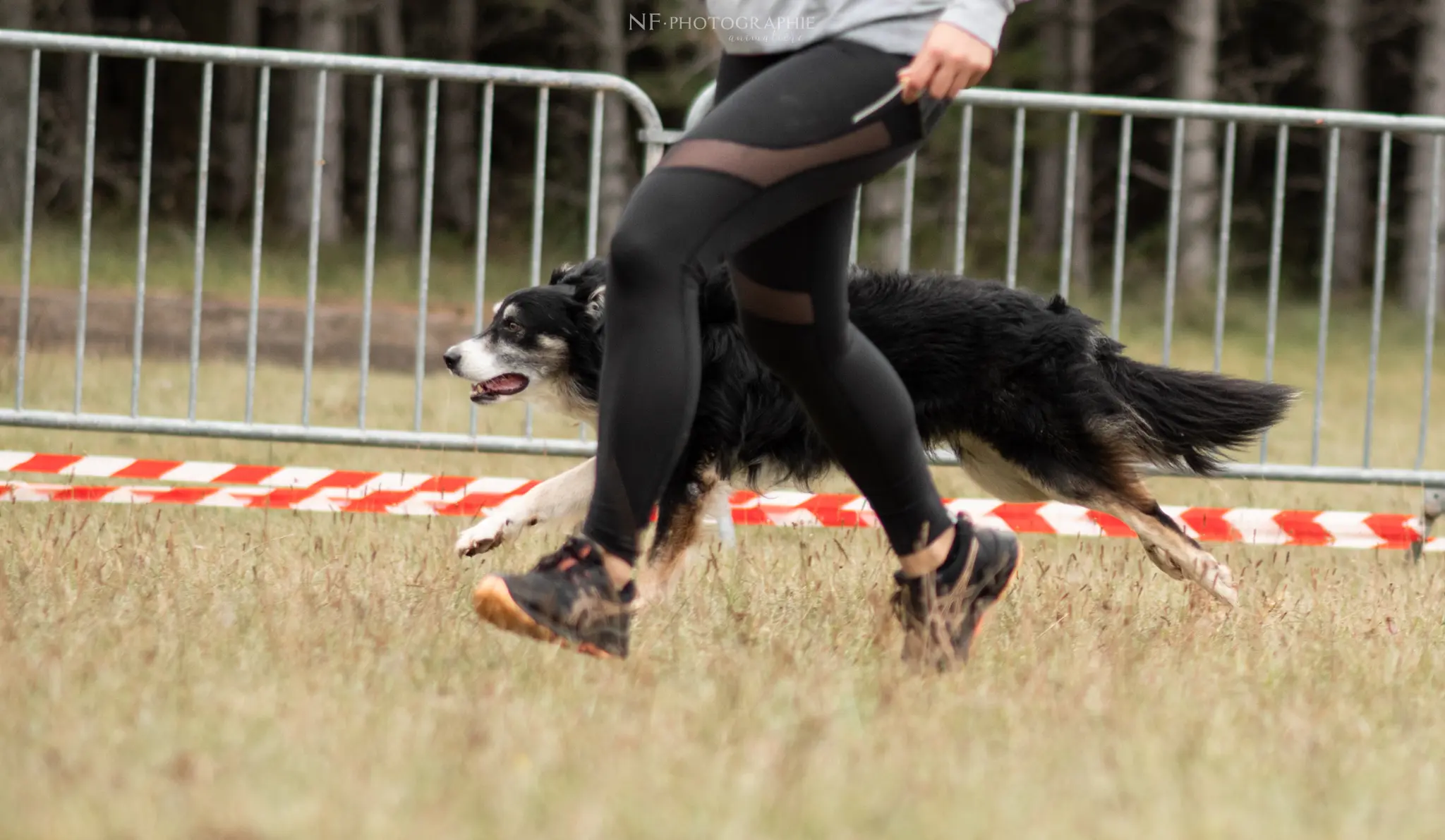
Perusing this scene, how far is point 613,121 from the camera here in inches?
702

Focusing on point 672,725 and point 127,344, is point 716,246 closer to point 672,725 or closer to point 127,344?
point 672,725

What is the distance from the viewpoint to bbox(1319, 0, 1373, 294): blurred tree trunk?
19.9 m

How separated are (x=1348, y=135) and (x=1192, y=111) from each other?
18.0 m

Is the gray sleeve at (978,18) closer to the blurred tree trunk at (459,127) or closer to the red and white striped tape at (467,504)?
the red and white striped tape at (467,504)

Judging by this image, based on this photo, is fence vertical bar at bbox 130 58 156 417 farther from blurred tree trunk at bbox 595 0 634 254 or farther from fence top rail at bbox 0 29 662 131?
blurred tree trunk at bbox 595 0 634 254

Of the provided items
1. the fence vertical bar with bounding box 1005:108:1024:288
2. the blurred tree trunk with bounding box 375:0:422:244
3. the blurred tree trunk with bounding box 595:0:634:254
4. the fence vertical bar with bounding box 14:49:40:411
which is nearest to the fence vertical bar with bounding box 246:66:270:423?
the fence vertical bar with bounding box 14:49:40:411

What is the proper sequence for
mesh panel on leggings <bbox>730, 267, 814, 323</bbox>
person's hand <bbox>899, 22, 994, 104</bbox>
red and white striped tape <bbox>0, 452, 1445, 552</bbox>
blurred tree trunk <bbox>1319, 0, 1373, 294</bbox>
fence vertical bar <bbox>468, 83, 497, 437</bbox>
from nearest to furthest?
1. person's hand <bbox>899, 22, 994, 104</bbox>
2. mesh panel on leggings <bbox>730, 267, 814, 323</bbox>
3. red and white striped tape <bbox>0, 452, 1445, 552</bbox>
4. fence vertical bar <bbox>468, 83, 497, 437</bbox>
5. blurred tree trunk <bbox>1319, 0, 1373, 294</bbox>

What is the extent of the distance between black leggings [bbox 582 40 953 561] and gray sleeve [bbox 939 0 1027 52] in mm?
111

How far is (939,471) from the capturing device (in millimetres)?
7027

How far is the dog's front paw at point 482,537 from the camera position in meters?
3.69

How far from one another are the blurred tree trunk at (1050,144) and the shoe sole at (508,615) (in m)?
15.9

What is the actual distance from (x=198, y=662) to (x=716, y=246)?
1.02m

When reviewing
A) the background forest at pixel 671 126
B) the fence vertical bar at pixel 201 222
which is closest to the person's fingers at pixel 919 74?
the fence vertical bar at pixel 201 222

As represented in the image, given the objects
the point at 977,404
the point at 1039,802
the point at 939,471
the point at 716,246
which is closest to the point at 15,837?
the point at 1039,802
